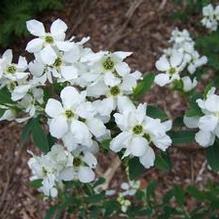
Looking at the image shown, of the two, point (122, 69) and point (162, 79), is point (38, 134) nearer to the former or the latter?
point (122, 69)

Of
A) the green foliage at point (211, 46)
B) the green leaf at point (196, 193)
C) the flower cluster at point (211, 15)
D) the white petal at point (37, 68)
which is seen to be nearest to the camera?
the white petal at point (37, 68)

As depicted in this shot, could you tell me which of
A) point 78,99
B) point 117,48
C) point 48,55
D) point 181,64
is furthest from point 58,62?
point 117,48

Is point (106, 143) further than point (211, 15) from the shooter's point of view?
No

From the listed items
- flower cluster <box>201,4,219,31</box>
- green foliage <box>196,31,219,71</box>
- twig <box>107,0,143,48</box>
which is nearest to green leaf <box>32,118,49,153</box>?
green foliage <box>196,31,219,71</box>

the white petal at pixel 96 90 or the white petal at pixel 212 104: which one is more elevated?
the white petal at pixel 96 90

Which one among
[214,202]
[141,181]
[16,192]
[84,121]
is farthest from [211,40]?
[84,121]

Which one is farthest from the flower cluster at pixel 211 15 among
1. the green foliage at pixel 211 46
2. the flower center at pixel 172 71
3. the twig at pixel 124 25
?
the flower center at pixel 172 71

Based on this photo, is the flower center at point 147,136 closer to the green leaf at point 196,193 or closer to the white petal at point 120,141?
the white petal at point 120,141
